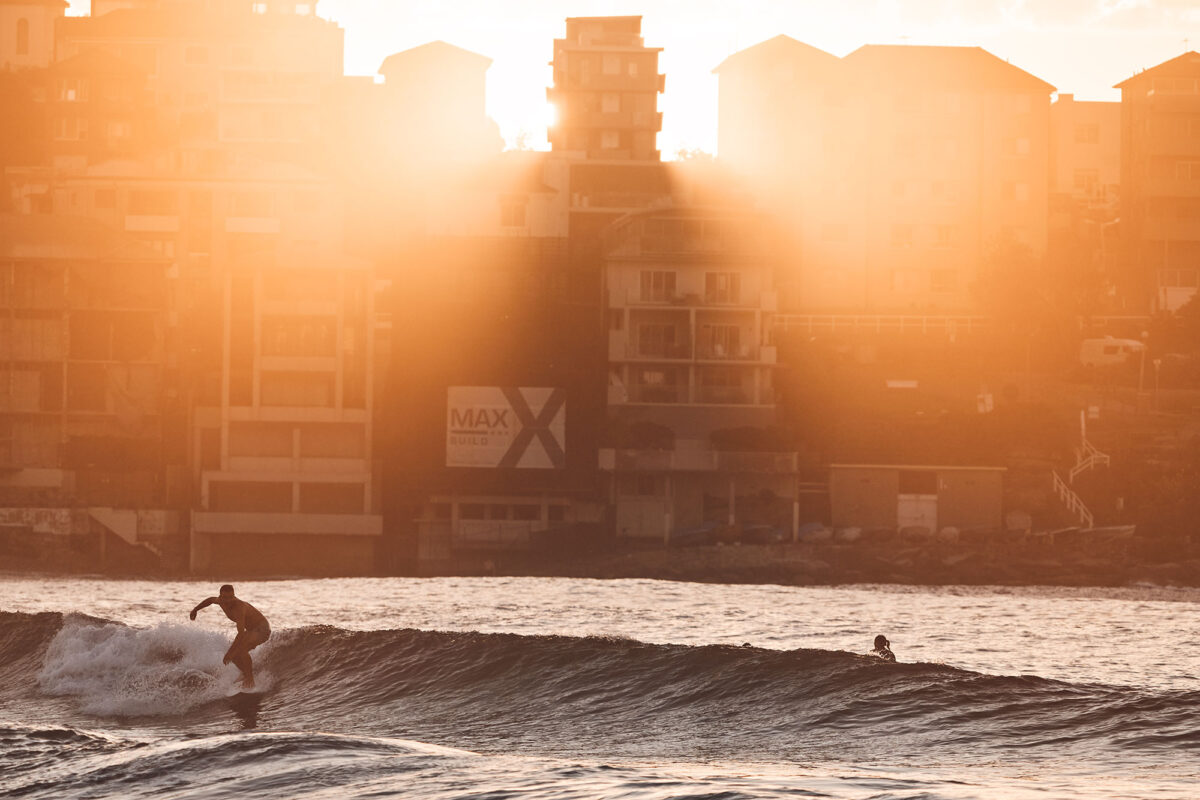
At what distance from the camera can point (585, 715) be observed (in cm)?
2134

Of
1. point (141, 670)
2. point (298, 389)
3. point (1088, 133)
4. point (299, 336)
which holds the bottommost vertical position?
point (141, 670)

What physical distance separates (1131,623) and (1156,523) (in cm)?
2638

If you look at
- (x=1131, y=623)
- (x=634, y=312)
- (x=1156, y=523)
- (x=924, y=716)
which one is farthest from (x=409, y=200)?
(x=924, y=716)

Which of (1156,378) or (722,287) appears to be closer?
(722,287)

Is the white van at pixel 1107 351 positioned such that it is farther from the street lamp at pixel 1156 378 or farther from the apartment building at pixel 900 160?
the apartment building at pixel 900 160

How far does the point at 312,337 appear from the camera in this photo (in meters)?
68.4

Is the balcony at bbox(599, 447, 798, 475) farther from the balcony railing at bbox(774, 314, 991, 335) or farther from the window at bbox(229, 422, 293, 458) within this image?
the window at bbox(229, 422, 293, 458)

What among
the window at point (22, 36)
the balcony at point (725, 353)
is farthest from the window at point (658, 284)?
the window at point (22, 36)

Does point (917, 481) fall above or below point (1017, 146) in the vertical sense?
below

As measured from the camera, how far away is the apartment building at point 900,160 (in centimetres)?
8756

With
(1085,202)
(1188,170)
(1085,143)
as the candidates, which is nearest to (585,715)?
(1188,170)

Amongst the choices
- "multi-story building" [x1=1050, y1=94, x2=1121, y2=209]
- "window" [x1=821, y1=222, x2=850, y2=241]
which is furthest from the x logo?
"multi-story building" [x1=1050, y1=94, x2=1121, y2=209]

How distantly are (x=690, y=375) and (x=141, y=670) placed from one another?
47.9 m

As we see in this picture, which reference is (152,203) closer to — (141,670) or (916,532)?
(916,532)
